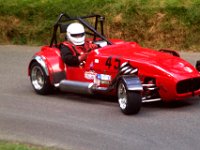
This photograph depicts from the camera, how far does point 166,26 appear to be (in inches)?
669

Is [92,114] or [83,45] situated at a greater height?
[83,45]

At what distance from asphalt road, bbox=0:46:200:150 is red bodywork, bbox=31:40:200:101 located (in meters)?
0.34

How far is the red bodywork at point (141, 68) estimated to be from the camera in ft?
33.7

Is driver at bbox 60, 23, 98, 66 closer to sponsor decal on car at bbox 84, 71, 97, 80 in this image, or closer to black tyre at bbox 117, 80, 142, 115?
sponsor decal on car at bbox 84, 71, 97, 80

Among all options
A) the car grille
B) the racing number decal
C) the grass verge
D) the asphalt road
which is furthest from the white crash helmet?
the grass verge

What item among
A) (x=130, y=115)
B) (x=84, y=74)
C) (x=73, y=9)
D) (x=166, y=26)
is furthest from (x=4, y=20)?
(x=130, y=115)

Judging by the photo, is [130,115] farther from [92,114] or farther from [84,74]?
[84,74]

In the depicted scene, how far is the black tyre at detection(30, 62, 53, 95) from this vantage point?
1199 centimetres

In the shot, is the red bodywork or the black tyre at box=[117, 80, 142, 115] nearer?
the black tyre at box=[117, 80, 142, 115]

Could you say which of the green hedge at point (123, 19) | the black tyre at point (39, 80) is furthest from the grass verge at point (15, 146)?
the green hedge at point (123, 19)

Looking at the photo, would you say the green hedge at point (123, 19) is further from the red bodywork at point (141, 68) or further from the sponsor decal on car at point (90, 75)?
the sponsor decal on car at point (90, 75)

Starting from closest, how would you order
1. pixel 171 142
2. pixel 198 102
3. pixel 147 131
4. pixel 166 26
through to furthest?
pixel 171 142 < pixel 147 131 < pixel 198 102 < pixel 166 26

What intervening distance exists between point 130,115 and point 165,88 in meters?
0.64

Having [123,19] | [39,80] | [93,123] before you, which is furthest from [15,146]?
[123,19]
